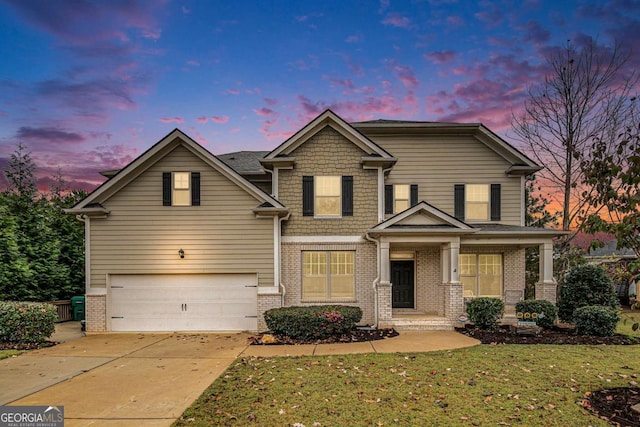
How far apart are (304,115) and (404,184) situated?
7.65 metres

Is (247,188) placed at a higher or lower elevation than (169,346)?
higher

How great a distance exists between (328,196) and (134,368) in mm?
8248

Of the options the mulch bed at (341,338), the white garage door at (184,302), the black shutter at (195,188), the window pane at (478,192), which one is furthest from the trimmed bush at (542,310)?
the black shutter at (195,188)

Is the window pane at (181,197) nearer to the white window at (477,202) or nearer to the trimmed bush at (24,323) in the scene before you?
the trimmed bush at (24,323)

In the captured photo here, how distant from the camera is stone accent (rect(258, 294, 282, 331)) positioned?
40.8 ft

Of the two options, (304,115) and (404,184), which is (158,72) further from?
(404,184)

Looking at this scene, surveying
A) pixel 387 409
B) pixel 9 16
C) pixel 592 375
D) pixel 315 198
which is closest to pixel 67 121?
pixel 9 16

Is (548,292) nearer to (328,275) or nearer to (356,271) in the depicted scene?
(356,271)

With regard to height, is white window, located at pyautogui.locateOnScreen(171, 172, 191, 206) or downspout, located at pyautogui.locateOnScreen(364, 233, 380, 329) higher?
white window, located at pyautogui.locateOnScreen(171, 172, 191, 206)

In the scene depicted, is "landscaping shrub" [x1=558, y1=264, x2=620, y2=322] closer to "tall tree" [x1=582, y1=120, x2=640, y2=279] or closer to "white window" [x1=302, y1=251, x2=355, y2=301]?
"white window" [x1=302, y1=251, x2=355, y2=301]

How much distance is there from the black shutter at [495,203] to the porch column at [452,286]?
324 cm

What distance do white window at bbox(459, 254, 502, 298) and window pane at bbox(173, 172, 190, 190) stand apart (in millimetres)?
11103

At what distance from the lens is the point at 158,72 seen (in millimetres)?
16312

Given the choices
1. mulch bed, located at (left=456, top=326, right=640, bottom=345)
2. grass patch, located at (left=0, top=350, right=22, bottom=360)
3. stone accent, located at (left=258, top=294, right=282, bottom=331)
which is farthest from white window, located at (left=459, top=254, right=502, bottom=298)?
grass patch, located at (left=0, top=350, right=22, bottom=360)
